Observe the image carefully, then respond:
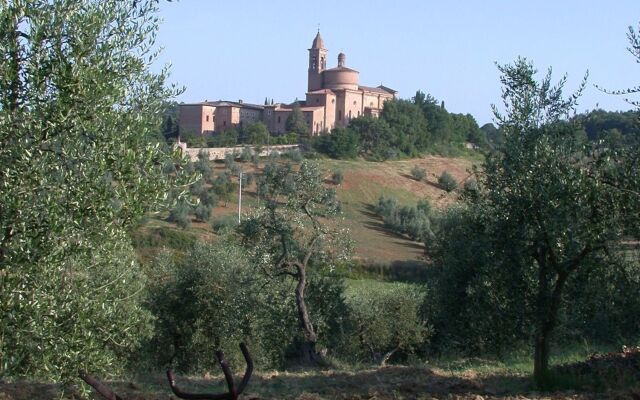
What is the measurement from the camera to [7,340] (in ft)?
18.4

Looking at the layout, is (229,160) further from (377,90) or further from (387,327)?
(377,90)

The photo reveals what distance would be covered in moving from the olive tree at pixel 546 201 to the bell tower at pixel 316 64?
115 metres

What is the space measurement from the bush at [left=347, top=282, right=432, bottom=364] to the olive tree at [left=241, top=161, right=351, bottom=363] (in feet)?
9.10

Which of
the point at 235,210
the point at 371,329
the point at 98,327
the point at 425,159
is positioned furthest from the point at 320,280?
the point at 425,159

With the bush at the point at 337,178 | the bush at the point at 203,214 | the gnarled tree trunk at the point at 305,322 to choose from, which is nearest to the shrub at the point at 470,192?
the gnarled tree trunk at the point at 305,322

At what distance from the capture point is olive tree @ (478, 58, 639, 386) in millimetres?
8375

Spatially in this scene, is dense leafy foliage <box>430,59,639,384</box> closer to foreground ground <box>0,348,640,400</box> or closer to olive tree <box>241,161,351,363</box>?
foreground ground <box>0,348,640,400</box>

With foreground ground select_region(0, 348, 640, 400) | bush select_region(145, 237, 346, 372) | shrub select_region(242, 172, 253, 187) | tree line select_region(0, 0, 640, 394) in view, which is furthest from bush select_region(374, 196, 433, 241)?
foreground ground select_region(0, 348, 640, 400)

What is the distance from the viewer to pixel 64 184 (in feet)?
18.5

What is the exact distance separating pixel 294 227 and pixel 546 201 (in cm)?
906

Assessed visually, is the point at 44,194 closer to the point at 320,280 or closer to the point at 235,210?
the point at 320,280

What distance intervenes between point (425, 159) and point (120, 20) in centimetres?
8111

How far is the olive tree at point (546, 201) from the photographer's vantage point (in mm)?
8375

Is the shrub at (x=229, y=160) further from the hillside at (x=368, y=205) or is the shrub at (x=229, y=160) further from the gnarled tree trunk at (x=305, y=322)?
the gnarled tree trunk at (x=305, y=322)
